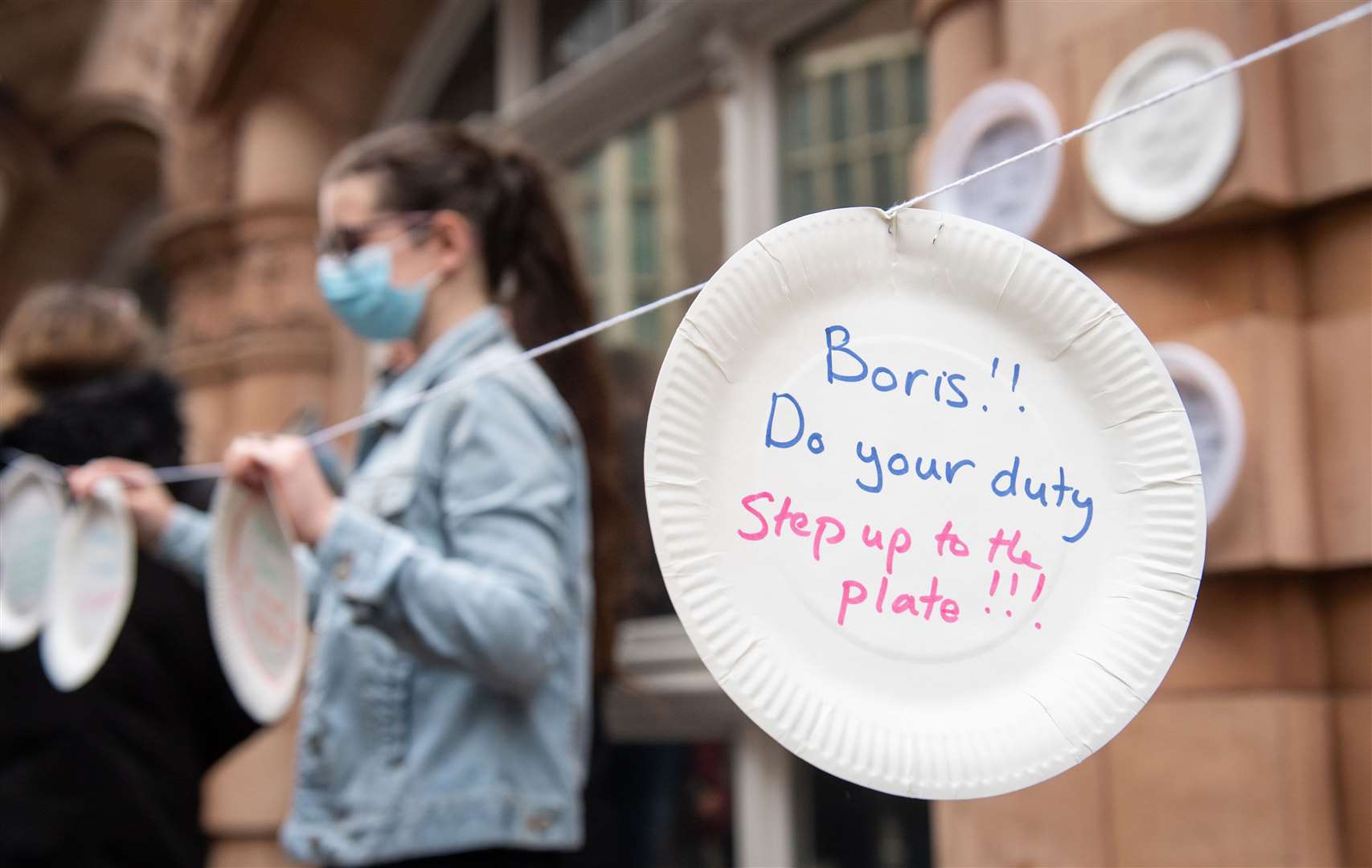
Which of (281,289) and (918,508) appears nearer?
(918,508)

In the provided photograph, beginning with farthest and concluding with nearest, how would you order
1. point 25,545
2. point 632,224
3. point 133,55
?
1. point 133,55
2. point 632,224
3. point 25,545

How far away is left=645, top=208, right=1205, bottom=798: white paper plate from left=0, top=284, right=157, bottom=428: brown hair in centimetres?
155

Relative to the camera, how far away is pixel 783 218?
2777mm

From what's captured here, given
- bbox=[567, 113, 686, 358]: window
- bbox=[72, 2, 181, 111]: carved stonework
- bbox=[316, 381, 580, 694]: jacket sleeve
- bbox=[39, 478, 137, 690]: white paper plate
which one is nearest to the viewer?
bbox=[316, 381, 580, 694]: jacket sleeve

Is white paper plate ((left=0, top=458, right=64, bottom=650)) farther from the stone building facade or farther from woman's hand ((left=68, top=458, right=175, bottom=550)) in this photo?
the stone building facade

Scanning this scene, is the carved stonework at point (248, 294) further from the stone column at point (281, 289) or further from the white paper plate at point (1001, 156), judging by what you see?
the white paper plate at point (1001, 156)

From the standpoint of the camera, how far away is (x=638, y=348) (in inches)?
Answer: 119

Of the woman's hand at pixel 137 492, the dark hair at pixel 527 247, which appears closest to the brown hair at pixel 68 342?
the woman's hand at pixel 137 492

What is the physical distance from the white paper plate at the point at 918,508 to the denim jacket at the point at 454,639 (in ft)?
1.74

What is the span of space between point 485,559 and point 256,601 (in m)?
0.33

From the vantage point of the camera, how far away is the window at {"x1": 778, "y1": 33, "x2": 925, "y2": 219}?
2457mm

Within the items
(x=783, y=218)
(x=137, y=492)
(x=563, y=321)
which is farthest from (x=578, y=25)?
(x=137, y=492)

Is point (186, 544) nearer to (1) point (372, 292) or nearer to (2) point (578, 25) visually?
(1) point (372, 292)

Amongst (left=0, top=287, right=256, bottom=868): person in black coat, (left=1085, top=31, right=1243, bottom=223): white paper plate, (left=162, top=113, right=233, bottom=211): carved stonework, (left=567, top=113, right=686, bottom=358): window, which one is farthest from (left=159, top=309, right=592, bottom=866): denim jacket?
(left=162, top=113, right=233, bottom=211): carved stonework
